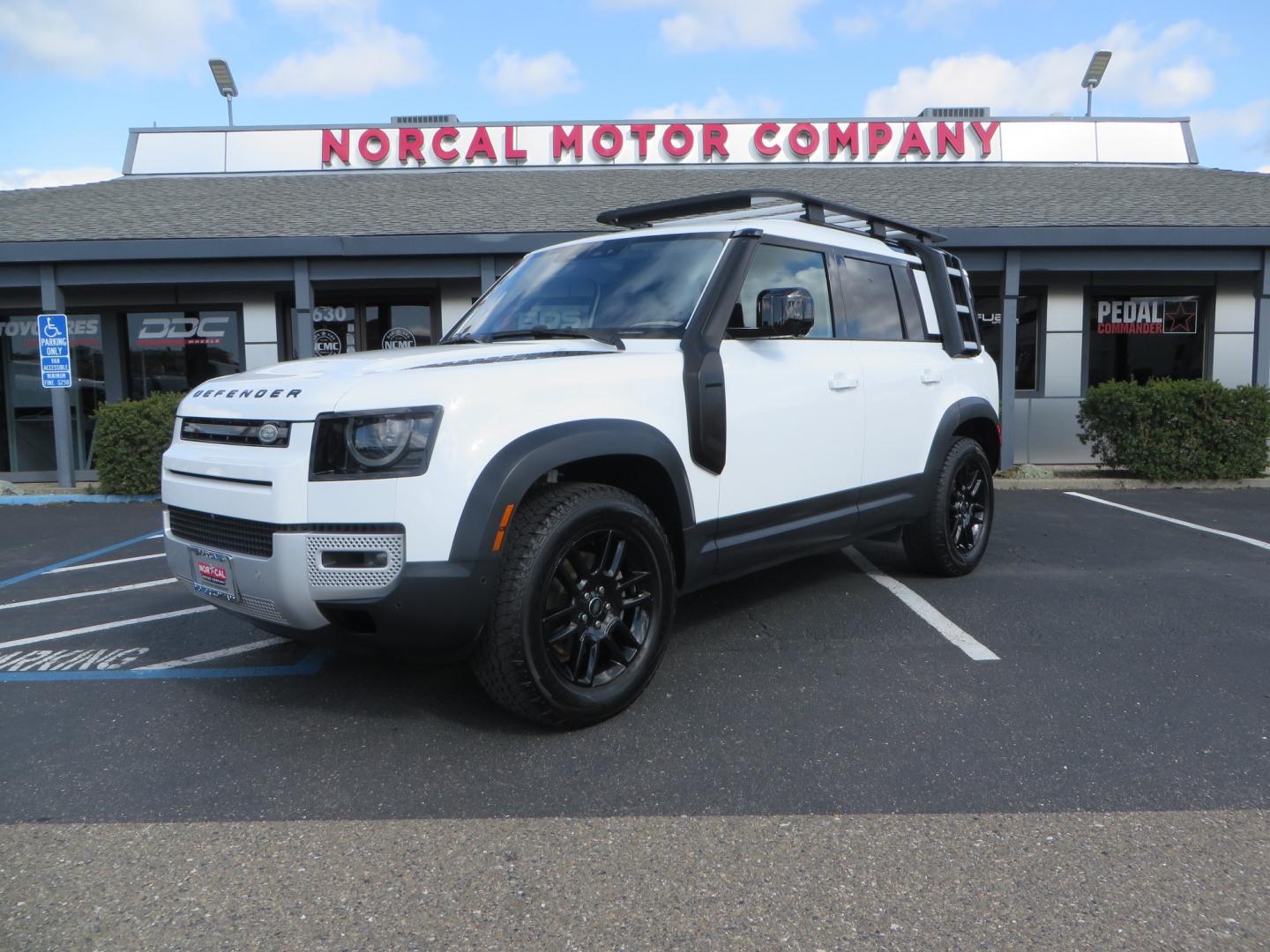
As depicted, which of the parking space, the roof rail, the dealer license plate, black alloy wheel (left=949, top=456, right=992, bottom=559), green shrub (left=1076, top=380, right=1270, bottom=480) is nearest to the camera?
the parking space

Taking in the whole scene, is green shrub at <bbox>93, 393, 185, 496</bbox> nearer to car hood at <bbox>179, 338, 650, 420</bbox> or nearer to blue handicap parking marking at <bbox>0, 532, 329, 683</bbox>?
blue handicap parking marking at <bbox>0, 532, 329, 683</bbox>

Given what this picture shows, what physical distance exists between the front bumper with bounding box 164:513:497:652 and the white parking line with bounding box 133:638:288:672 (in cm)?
136

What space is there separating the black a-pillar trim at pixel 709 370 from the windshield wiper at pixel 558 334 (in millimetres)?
306

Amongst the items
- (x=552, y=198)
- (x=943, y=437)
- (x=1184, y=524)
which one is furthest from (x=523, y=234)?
(x=1184, y=524)

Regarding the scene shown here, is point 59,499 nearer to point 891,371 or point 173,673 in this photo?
point 173,673

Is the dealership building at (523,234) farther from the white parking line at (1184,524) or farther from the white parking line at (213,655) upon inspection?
the white parking line at (213,655)

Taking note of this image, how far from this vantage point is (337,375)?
10.6ft

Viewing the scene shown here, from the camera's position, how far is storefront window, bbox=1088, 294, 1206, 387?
45.5 ft

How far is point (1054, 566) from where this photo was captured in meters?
6.20

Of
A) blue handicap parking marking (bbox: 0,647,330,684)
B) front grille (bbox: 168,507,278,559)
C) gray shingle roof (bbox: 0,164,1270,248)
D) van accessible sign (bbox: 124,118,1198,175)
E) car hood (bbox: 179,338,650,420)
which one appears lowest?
blue handicap parking marking (bbox: 0,647,330,684)

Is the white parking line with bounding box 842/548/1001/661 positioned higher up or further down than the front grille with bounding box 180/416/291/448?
further down

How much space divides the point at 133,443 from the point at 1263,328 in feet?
Result: 46.8

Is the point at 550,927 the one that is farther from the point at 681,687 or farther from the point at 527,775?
the point at 681,687

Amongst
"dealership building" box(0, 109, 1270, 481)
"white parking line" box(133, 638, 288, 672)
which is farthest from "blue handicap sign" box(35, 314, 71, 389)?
"white parking line" box(133, 638, 288, 672)
